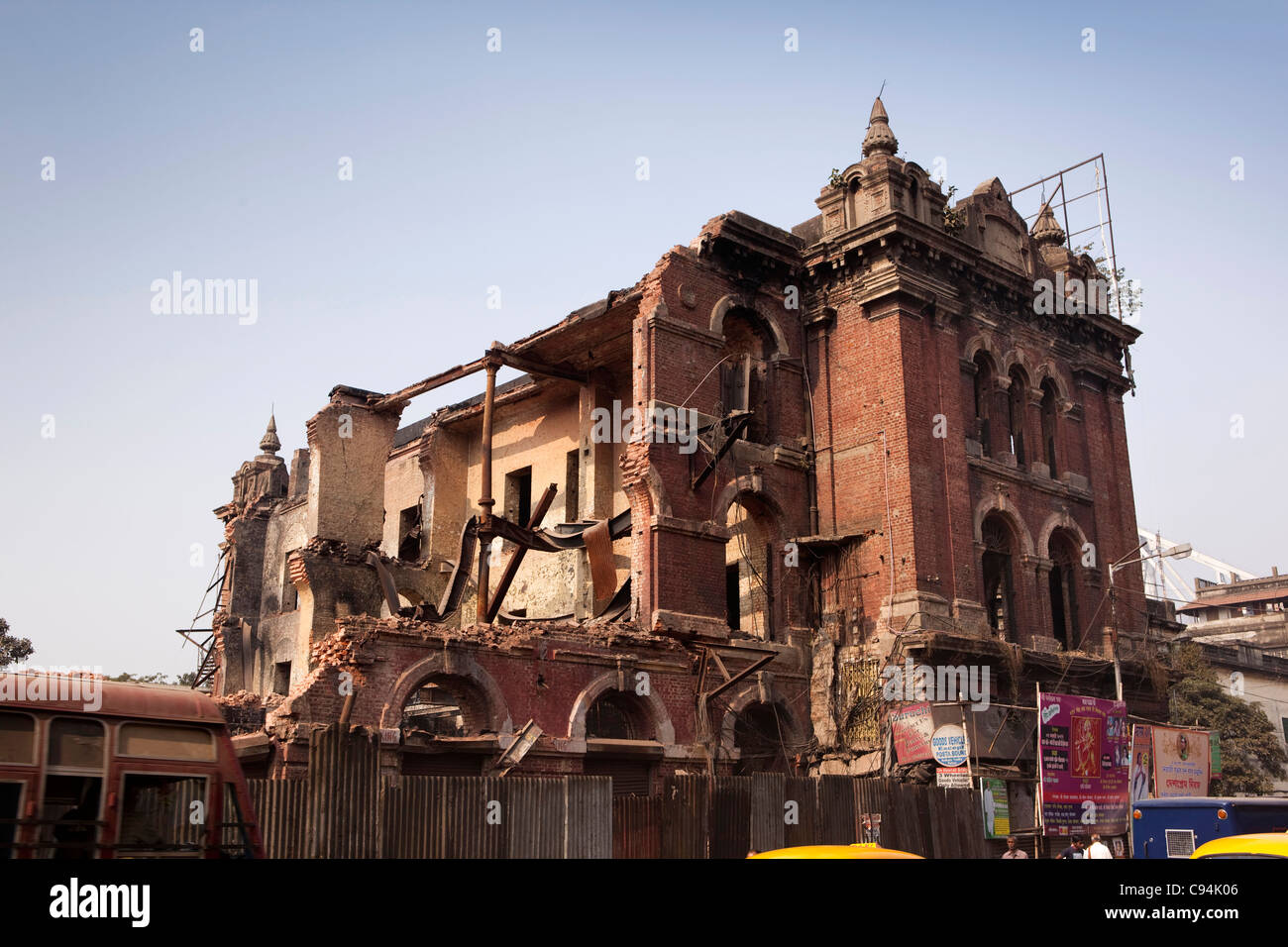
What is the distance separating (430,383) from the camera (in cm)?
2758

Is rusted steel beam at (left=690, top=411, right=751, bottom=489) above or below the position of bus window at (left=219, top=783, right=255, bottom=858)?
above

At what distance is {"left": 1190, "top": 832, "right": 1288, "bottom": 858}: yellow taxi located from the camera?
9.77m

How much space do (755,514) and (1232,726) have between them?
25937 mm

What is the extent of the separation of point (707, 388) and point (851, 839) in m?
9.41

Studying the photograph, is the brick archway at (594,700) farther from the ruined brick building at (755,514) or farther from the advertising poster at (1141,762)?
the advertising poster at (1141,762)

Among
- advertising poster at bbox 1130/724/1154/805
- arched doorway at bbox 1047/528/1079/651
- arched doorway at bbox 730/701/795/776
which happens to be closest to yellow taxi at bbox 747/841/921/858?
arched doorway at bbox 730/701/795/776

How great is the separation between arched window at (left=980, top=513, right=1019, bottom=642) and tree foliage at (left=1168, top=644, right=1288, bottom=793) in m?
17.9

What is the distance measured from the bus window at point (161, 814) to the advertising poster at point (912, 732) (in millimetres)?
15396

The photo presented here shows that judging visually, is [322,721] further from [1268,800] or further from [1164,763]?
[1164,763]

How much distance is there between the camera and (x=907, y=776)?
2131cm

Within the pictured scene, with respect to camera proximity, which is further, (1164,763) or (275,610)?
(275,610)

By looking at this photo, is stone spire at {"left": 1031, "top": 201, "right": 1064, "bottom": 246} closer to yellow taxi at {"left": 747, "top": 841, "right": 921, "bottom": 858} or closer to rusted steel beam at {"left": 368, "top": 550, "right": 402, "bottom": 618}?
rusted steel beam at {"left": 368, "top": 550, "right": 402, "bottom": 618}

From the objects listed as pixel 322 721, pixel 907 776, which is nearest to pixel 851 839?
pixel 907 776

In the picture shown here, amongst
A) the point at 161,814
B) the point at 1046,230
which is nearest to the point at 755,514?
the point at 1046,230
